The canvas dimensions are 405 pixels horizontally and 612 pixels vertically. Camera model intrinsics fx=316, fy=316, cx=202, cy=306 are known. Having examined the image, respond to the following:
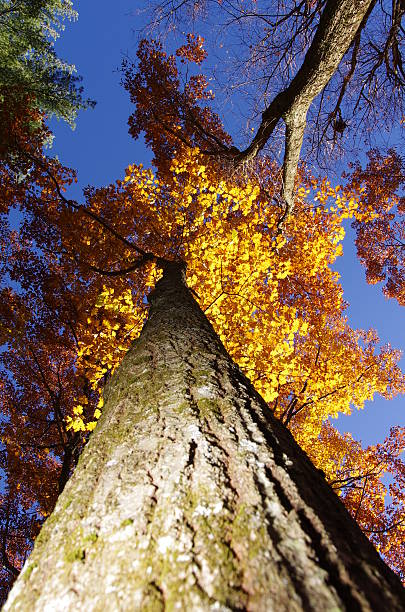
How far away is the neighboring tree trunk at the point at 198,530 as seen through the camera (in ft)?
2.39

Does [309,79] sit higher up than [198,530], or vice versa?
[309,79]

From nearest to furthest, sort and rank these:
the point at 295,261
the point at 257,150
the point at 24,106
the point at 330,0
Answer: the point at 330,0
the point at 257,150
the point at 295,261
the point at 24,106

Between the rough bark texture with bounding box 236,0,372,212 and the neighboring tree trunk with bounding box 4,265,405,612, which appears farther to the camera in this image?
the rough bark texture with bounding box 236,0,372,212

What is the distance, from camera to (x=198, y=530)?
888mm

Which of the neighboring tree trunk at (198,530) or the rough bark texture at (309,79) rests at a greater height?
the rough bark texture at (309,79)

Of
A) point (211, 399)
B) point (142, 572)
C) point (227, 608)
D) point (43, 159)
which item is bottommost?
point (227, 608)

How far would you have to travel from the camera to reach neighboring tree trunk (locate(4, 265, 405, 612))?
729 mm

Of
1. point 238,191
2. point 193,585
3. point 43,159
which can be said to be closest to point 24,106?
point 43,159

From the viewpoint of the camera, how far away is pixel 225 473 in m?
1.12

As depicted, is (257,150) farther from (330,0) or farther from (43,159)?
(43,159)

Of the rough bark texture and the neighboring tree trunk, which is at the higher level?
the rough bark texture

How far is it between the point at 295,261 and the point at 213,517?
1004 cm

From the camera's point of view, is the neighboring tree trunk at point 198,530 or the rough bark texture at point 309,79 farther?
the rough bark texture at point 309,79

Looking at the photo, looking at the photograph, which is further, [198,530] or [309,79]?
[309,79]
